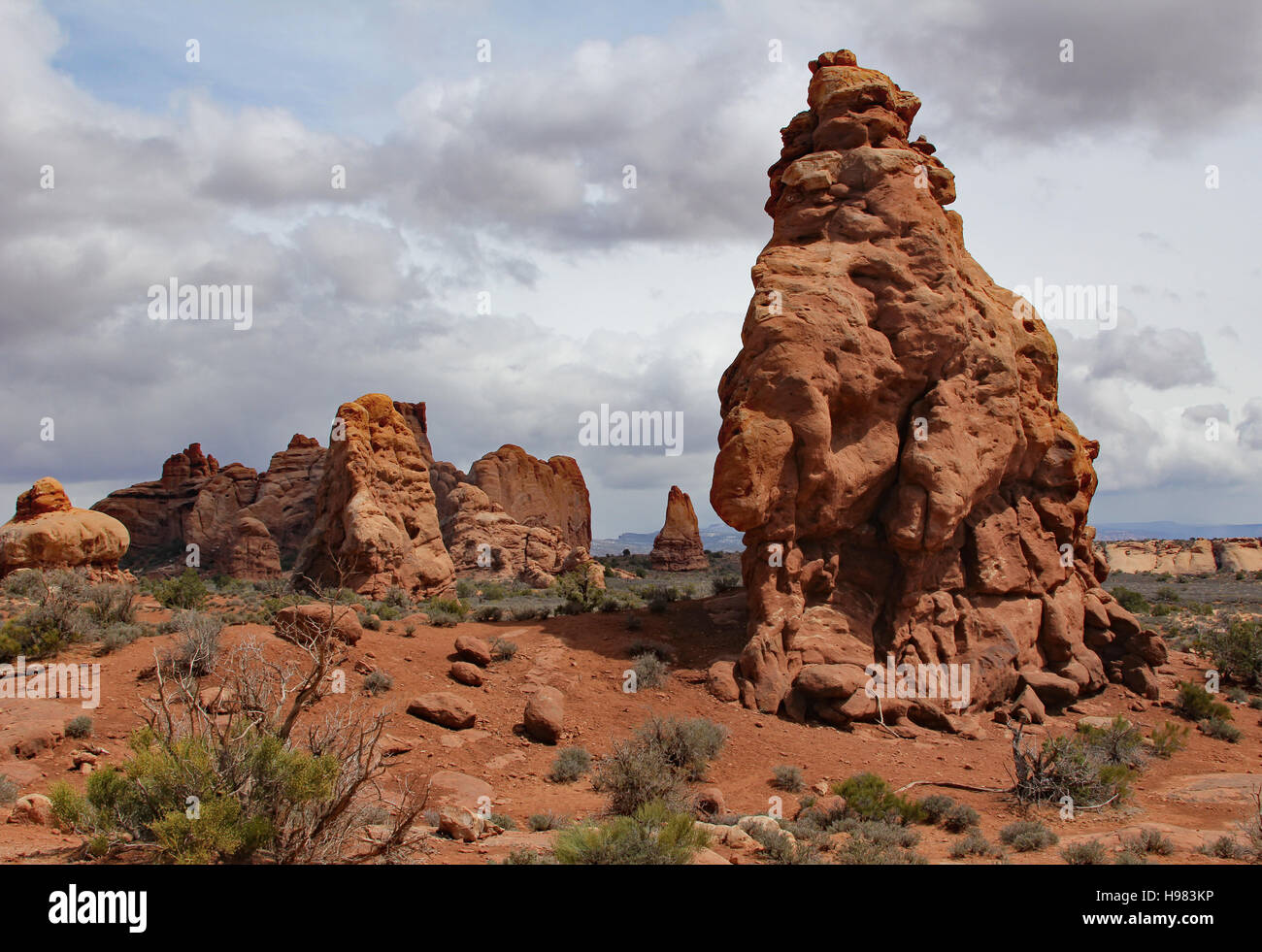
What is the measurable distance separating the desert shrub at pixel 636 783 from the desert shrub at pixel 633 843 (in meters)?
1.75

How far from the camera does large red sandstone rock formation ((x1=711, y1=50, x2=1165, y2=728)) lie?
534 inches

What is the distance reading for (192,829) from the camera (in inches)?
204

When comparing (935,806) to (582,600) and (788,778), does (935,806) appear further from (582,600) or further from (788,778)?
(582,600)

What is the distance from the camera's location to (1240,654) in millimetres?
16844

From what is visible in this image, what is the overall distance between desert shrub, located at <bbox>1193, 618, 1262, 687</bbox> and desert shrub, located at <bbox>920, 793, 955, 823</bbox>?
1160cm

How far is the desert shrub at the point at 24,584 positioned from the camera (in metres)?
16.1

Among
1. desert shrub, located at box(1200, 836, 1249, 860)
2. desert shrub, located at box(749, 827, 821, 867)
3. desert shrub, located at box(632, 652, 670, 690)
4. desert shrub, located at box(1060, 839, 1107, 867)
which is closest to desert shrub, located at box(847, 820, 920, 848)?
desert shrub, located at box(749, 827, 821, 867)

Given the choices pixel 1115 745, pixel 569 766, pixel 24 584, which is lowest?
pixel 1115 745

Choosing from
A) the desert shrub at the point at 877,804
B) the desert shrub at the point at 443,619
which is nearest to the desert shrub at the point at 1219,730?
the desert shrub at the point at 877,804

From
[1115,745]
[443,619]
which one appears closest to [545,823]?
[1115,745]

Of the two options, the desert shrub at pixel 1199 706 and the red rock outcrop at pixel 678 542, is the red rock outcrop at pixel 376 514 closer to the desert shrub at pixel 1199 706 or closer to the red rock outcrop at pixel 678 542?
the desert shrub at pixel 1199 706

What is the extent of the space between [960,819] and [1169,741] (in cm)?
623

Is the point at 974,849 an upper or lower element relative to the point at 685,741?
lower
